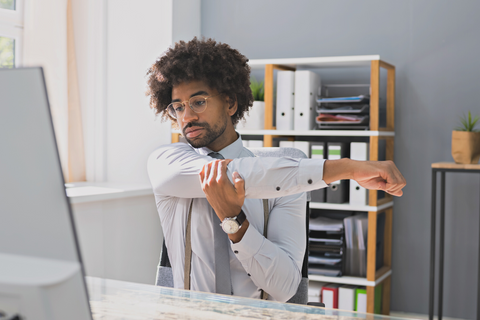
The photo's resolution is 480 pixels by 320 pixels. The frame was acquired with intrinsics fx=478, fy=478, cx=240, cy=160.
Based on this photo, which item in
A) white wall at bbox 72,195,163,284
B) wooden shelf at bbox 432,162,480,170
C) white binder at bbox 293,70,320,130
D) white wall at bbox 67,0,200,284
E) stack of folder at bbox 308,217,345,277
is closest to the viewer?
wooden shelf at bbox 432,162,480,170

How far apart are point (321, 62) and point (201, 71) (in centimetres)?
152

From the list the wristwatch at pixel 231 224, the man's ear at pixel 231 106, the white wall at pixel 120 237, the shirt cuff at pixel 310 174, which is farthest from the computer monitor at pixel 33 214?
the white wall at pixel 120 237

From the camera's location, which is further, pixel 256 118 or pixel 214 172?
pixel 256 118

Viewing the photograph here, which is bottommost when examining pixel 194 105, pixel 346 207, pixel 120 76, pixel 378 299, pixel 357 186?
pixel 378 299

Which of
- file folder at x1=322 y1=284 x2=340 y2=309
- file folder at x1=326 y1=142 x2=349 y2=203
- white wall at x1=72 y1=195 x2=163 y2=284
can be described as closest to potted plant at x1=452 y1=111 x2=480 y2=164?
file folder at x1=326 y1=142 x2=349 y2=203

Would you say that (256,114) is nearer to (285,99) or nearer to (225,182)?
(285,99)

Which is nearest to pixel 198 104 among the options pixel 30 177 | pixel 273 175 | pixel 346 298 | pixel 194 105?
pixel 194 105

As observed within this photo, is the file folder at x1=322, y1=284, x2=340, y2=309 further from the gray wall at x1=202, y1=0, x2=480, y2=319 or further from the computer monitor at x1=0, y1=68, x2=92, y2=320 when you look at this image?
the computer monitor at x1=0, y1=68, x2=92, y2=320

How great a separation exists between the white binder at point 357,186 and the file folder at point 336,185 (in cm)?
6

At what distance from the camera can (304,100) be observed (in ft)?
9.18

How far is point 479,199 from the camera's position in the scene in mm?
2775

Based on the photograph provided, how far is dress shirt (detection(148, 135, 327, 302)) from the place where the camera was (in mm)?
1191

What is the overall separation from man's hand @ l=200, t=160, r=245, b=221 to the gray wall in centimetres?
200

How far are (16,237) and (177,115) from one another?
1.13m
